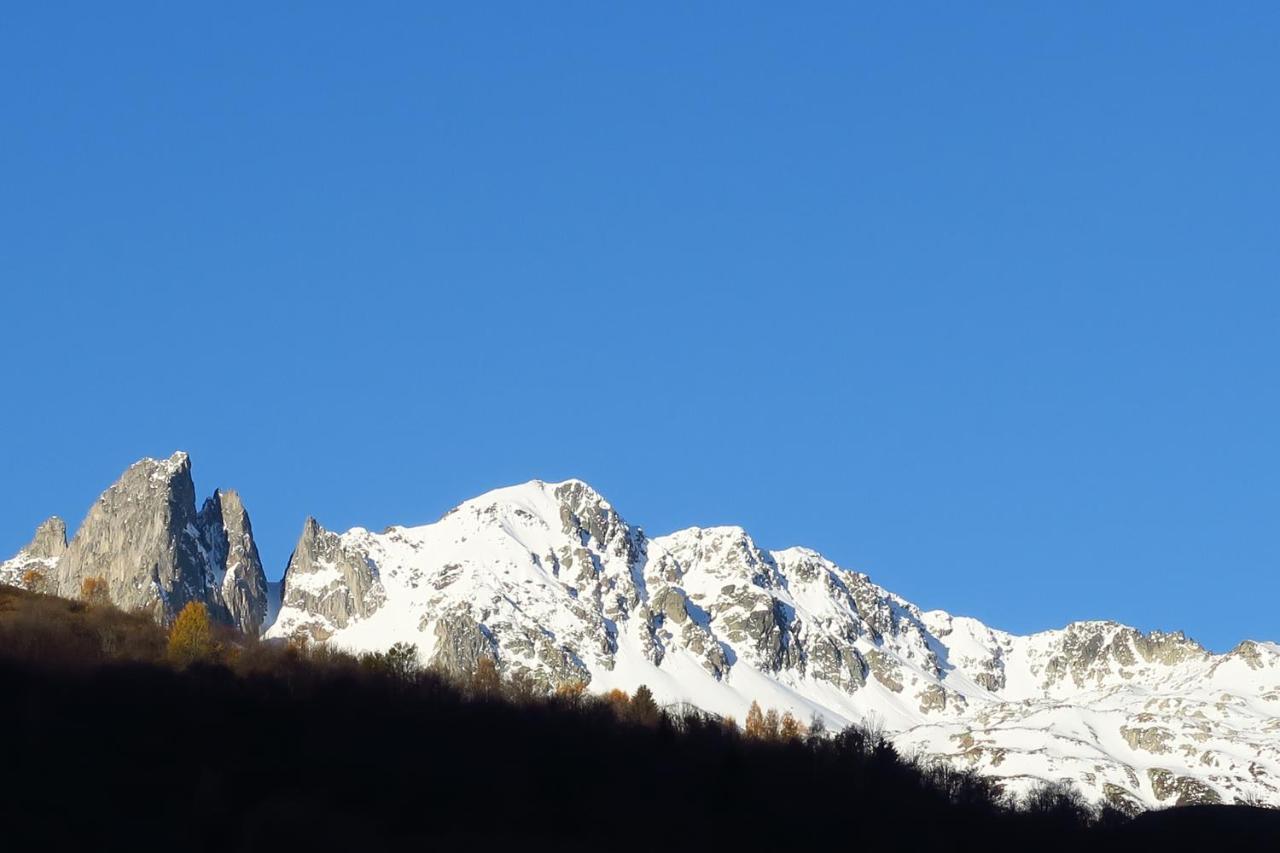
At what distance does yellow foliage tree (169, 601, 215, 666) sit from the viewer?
160250mm

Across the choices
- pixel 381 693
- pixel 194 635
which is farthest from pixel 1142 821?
pixel 194 635

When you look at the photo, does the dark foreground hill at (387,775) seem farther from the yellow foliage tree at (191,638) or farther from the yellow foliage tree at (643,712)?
the yellow foliage tree at (643,712)

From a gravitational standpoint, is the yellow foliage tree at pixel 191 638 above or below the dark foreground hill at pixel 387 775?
above

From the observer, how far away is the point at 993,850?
142 meters

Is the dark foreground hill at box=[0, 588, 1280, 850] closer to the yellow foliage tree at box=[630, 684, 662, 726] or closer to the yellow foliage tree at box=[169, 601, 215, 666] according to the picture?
the yellow foliage tree at box=[169, 601, 215, 666]

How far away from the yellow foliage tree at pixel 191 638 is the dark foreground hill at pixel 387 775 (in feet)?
3.73

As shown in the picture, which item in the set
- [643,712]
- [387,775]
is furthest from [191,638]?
[643,712]

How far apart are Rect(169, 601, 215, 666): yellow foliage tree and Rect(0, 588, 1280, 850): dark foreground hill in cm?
114

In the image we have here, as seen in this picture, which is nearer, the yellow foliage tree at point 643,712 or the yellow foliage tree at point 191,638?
the yellow foliage tree at point 191,638

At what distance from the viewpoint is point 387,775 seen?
140000mm

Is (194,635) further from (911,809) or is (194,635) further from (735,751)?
(911,809)

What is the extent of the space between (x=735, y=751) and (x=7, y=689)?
57.2 meters

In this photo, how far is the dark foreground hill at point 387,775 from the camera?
402 ft

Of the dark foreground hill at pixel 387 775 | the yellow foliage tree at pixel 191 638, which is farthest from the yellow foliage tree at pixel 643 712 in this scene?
the yellow foliage tree at pixel 191 638
